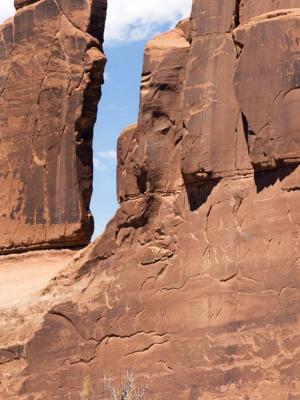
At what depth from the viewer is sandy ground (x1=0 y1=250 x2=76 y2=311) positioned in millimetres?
18531

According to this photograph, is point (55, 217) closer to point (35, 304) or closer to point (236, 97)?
point (35, 304)

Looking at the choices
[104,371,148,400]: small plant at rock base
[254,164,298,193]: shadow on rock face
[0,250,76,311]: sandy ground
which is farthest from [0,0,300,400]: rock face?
[0,250,76,311]: sandy ground

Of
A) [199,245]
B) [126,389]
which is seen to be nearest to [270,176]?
[199,245]

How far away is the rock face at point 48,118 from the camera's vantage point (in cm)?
2011

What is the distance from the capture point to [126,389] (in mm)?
15242

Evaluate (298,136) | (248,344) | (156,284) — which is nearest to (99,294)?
(156,284)

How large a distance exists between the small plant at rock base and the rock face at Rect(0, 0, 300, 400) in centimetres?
13

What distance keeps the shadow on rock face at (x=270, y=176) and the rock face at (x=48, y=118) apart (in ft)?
17.9

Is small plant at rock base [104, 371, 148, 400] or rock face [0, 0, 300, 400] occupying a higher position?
rock face [0, 0, 300, 400]

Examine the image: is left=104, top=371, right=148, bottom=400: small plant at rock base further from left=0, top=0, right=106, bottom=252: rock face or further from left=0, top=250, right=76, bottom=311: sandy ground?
left=0, top=0, right=106, bottom=252: rock face

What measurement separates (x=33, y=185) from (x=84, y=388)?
5.24 metres

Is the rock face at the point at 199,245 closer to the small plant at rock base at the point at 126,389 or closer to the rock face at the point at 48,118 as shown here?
the small plant at rock base at the point at 126,389

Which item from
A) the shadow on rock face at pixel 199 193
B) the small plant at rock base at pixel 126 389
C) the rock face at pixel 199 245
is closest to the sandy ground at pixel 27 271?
the rock face at pixel 199 245

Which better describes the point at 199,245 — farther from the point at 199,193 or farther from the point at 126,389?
the point at 126,389
